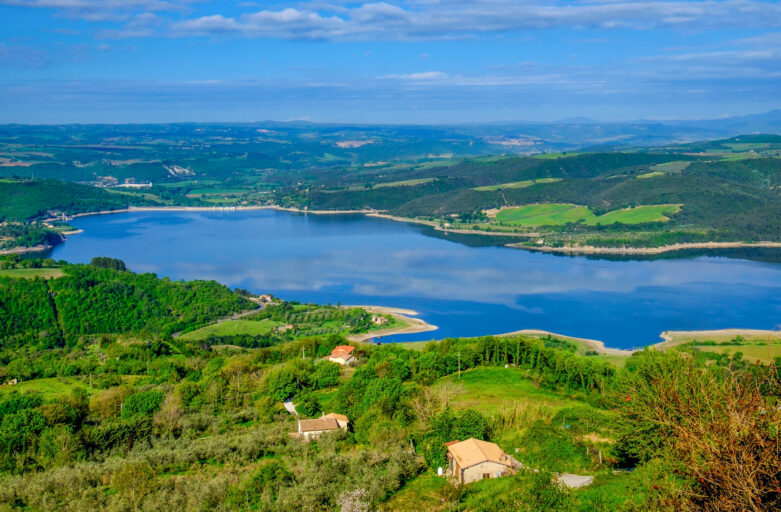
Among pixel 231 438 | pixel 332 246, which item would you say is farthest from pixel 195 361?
pixel 332 246

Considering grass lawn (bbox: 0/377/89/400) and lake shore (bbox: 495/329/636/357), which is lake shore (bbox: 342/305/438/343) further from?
grass lawn (bbox: 0/377/89/400)

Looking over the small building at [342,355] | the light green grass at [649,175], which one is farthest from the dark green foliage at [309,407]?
the light green grass at [649,175]

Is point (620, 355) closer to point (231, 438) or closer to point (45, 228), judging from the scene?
point (231, 438)

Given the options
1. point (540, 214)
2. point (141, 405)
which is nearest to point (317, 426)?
point (141, 405)

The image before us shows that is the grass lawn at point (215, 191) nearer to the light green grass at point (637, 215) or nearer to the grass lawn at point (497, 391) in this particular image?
the light green grass at point (637, 215)

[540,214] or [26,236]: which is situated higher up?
[540,214]

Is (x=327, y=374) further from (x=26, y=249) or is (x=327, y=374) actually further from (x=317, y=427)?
(x=26, y=249)
